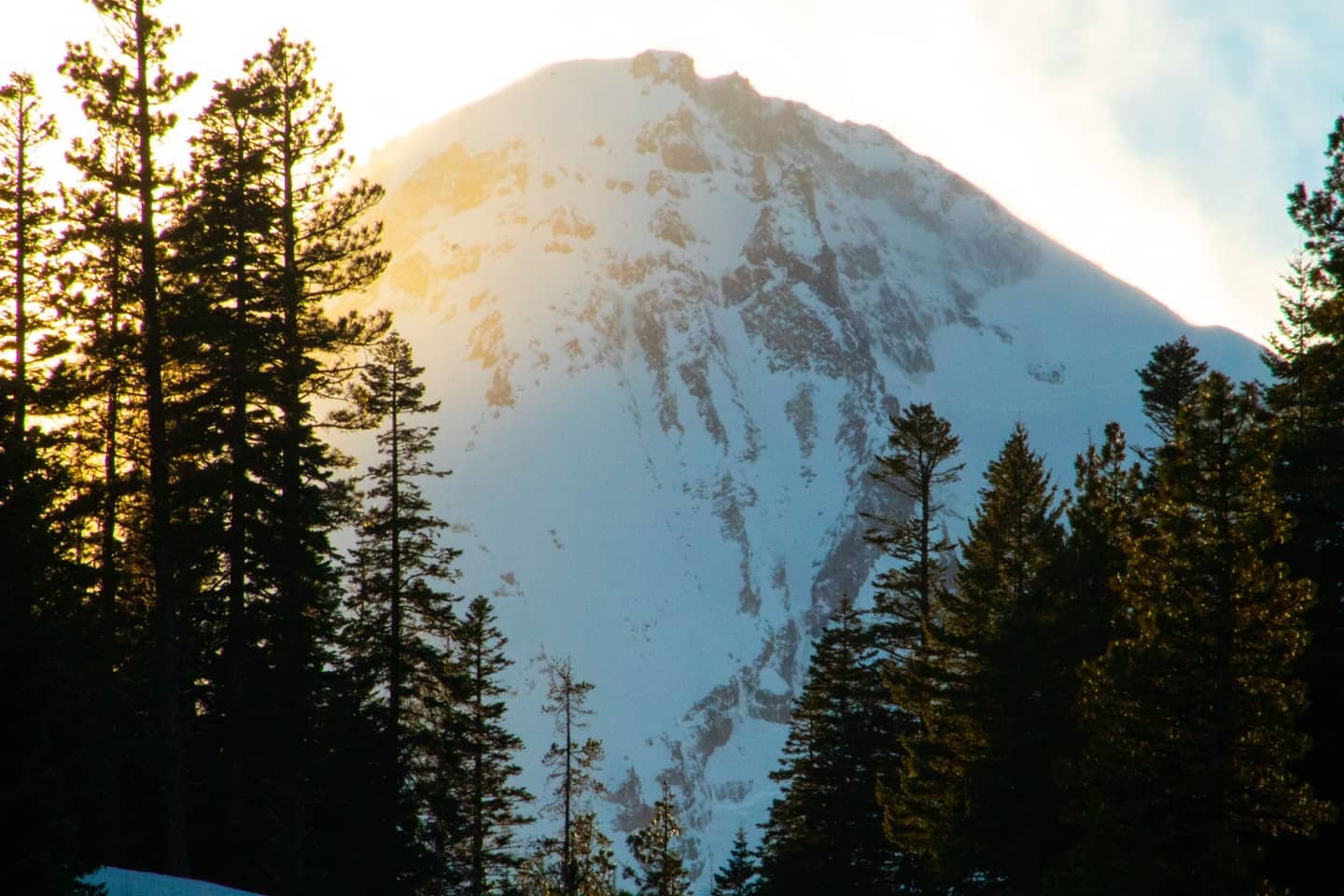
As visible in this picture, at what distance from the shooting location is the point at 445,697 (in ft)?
95.8

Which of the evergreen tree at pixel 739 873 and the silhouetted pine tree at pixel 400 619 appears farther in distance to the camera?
the evergreen tree at pixel 739 873

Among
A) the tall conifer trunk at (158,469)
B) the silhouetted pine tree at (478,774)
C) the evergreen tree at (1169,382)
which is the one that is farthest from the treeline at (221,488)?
the evergreen tree at (1169,382)

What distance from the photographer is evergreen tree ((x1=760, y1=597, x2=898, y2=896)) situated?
112 ft

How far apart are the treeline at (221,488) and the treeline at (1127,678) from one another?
12.5 metres

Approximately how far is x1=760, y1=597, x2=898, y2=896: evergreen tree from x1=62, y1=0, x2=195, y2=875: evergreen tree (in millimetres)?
19896

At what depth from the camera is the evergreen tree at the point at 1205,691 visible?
17.2 metres

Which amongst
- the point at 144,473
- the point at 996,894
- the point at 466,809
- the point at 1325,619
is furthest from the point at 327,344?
the point at 1325,619

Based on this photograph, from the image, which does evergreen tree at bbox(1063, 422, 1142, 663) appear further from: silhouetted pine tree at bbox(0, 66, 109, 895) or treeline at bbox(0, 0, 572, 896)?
silhouetted pine tree at bbox(0, 66, 109, 895)

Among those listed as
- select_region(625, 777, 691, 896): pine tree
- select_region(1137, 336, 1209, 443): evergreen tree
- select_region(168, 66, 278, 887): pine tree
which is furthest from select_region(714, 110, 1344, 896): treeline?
select_region(168, 66, 278, 887): pine tree

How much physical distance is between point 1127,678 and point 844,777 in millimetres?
17719

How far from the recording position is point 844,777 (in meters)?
34.9

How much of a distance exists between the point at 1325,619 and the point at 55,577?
67.8ft

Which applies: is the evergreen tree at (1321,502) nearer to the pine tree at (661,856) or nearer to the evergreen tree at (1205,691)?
the evergreen tree at (1205,691)

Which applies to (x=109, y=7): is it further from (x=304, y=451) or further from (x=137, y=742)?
(x=137, y=742)
